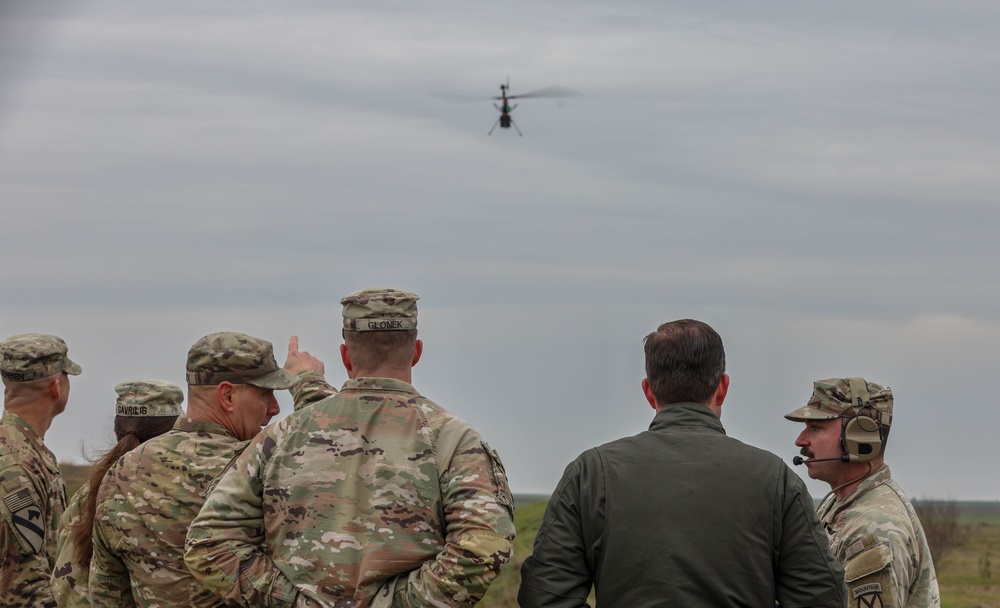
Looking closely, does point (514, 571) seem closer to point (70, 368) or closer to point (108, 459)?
point (70, 368)

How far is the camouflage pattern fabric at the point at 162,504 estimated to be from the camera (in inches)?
256

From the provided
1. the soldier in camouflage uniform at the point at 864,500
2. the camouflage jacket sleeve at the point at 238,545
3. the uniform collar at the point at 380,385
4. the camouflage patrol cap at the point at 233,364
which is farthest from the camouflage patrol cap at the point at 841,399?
the camouflage jacket sleeve at the point at 238,545

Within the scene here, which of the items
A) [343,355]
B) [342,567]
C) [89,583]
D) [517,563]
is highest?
[343,355]

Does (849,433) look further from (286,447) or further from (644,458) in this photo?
(286,447)

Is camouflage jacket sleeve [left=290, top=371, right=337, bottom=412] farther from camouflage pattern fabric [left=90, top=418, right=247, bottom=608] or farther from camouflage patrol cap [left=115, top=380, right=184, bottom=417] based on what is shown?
camouflage patrol cap [left=115, top=380, right=184, bottom=417]

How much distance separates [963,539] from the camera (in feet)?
184

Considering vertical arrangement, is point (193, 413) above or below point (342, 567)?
above

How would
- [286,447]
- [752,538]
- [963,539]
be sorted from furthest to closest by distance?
[963,539] → [286,447] → [752,538]

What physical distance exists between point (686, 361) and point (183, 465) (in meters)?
2.87

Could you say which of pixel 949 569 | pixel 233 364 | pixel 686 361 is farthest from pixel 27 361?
pixel 949 569

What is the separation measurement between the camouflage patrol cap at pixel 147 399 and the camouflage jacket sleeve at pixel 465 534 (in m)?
2.83

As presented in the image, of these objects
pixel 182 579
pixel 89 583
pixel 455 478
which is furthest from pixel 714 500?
pixel 89 583

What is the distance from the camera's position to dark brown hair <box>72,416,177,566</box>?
7000 mm

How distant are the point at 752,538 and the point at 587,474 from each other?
29.0 inches
